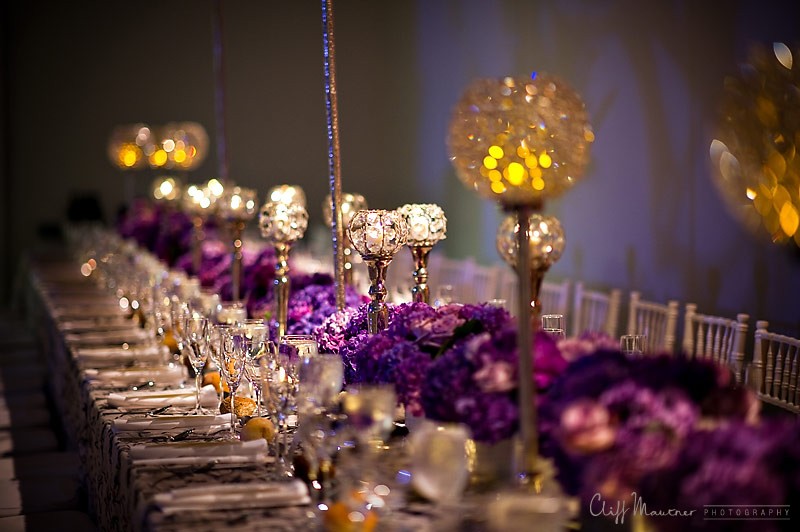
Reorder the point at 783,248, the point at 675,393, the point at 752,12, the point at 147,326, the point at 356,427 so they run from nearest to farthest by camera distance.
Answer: the point at 675,393 < the point at 356,427 < the point at 147,326 < the point at 783,248 < the point at 752,12

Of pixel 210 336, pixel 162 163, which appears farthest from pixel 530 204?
pixel 162 163

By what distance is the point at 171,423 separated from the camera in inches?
103

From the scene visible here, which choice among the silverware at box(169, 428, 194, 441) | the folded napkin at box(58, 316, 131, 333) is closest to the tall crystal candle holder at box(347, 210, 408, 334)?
the silverware at box(169, 428, 194, 441)

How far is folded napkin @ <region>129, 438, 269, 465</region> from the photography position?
2.21 meters

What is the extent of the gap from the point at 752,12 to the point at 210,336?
3829 millimetres

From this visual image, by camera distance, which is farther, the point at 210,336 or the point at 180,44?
the point at 180,44

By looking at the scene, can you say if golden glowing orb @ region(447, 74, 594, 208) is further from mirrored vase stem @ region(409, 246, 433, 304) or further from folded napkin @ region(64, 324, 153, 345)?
folded napkin @ region(64, 324, 153, 345)

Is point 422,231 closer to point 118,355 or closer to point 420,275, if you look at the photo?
point 420,275

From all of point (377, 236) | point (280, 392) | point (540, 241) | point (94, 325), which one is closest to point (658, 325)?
point (540, 241)

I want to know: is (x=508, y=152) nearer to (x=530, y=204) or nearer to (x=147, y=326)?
(x=530, y=204)

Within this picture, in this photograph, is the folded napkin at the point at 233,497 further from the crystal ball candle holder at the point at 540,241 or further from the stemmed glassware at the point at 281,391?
the crystal ball candle holder at the point at 540,241

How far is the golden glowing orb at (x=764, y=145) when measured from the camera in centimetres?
168

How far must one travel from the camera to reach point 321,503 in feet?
6.58

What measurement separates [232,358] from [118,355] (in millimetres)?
1338
